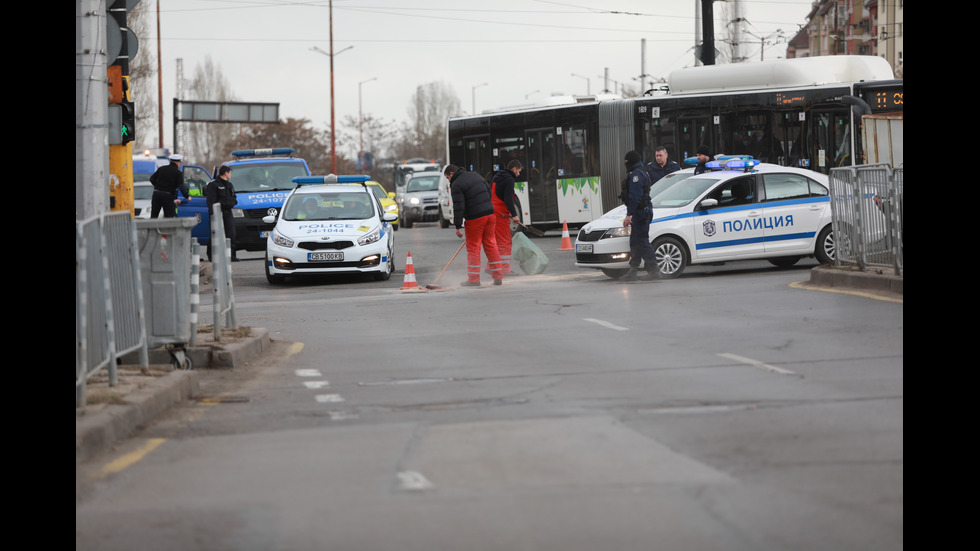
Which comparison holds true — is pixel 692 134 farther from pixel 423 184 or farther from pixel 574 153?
pixel 423 184

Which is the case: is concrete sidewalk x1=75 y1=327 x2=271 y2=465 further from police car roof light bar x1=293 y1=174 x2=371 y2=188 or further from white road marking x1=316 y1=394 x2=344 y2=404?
police car roof light bar x1=293 y1=174 x2=371 y2=188

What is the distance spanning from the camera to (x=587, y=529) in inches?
203

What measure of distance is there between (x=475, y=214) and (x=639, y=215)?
2411mm

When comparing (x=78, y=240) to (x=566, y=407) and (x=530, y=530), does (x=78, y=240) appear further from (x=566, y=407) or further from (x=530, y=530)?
(x=530, y=530)

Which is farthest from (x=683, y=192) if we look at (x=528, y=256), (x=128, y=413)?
(x=128, y=413)

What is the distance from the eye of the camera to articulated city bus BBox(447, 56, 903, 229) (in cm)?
2642

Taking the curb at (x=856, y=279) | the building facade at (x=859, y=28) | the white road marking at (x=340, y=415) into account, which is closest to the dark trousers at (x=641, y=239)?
the curb at (x=856, y=279)

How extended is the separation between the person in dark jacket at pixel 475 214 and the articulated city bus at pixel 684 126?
27.9 ft

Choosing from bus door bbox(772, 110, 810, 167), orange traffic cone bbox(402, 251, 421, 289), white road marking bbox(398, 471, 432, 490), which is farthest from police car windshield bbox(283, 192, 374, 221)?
white road marking bbox(398, 471, 432, 490)

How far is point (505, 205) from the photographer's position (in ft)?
70.8

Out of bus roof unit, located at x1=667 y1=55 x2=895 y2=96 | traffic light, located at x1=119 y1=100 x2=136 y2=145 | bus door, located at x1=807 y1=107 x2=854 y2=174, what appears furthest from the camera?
bus roof unit, located at x1=667 y1=55 x2=895 y2=96

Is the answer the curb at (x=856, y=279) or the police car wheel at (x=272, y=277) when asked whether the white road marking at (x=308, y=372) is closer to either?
the curb at (x=856, y=279)

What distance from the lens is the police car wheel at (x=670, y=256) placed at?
1967cm

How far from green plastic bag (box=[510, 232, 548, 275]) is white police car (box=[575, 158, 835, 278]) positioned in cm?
153
